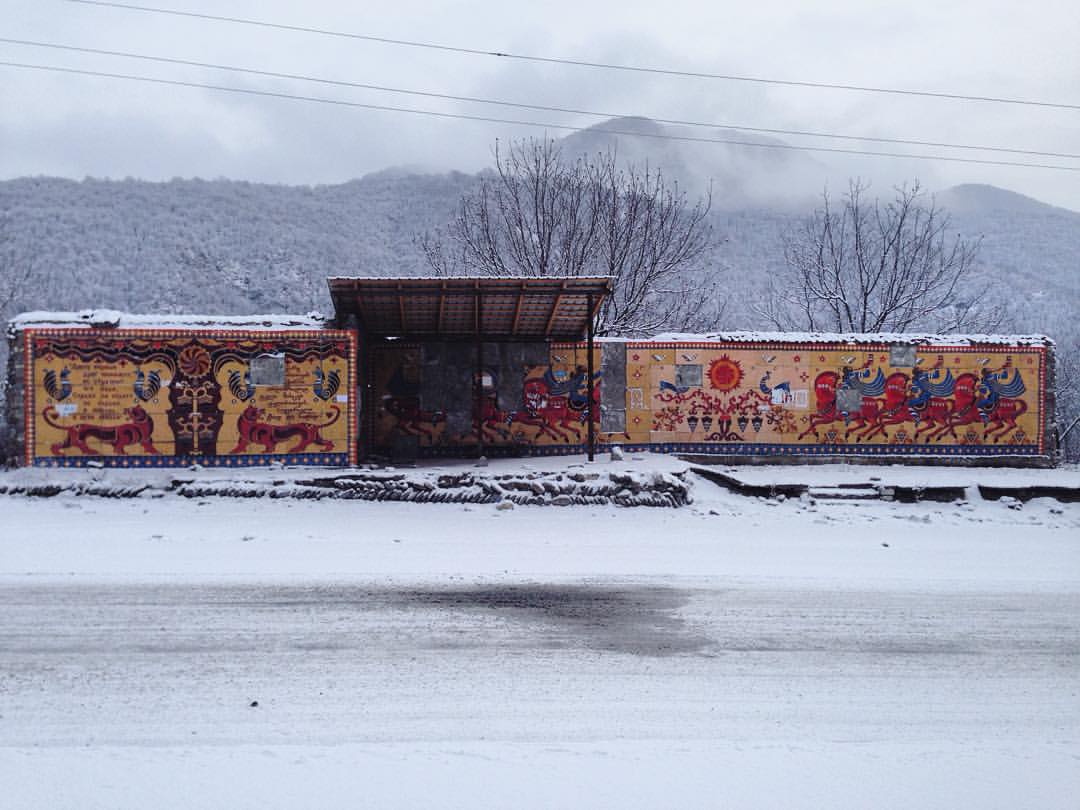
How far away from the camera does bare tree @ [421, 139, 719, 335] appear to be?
2472cm

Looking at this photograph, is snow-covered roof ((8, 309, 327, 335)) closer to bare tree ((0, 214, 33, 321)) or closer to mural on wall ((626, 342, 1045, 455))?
mural on wall ((626, 342, 1045, 455))

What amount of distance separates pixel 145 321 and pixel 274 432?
2.99m

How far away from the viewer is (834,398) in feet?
55.6

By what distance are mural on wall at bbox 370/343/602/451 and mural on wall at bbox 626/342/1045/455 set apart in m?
1.31

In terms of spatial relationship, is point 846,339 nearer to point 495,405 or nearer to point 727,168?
point 495,405

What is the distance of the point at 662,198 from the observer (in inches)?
1001

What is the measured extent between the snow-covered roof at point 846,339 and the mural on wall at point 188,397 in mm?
6911

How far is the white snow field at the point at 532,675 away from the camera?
3463 mm

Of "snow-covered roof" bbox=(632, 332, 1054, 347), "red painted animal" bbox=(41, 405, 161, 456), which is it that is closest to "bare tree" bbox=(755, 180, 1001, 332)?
"snow-covered roof" bbox=(632, 332, 1054, 347)

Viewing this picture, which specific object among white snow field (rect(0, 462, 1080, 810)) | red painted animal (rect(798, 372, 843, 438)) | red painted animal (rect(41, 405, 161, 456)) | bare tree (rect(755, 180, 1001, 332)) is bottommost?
white snow field (rect(0, 462, 1080, 810))

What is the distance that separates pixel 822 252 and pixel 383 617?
26262mm

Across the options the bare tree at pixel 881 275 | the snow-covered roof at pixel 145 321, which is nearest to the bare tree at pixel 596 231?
the bare tree at pixel 881 275

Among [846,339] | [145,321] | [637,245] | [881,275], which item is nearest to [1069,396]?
[881,275]

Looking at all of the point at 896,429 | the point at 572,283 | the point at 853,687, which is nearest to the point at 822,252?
the point at 896,429
